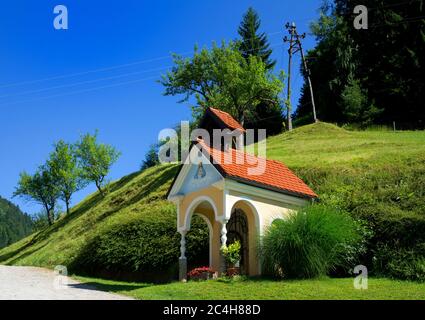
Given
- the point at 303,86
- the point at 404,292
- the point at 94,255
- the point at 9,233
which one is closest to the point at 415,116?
the point at 303,86

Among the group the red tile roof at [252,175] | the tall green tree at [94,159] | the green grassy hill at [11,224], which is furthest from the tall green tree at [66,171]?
the green grassy hill at [11,224]

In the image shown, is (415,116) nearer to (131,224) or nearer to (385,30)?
(385,30)

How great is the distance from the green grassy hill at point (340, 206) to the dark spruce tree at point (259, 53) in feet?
81.0

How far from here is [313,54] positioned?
68250 millimetres

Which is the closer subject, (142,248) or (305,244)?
(305,244)

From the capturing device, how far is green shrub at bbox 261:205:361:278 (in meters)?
16.1

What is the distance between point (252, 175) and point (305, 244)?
367cm

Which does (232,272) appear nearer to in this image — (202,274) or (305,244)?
(202,274)

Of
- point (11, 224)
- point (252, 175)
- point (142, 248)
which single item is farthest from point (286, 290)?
point (11, 224)

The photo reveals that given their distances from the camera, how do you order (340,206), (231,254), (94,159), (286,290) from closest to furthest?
1. (286,290)
2. (231,254)
3. (340,206)
4. (94,159)

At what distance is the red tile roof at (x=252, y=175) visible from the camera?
17891mm

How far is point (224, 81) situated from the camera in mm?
43812

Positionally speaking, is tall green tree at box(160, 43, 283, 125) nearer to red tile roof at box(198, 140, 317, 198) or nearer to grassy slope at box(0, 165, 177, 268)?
grassy slope at box(0, 165, 177, 268)

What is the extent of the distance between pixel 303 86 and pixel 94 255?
48.1 m
